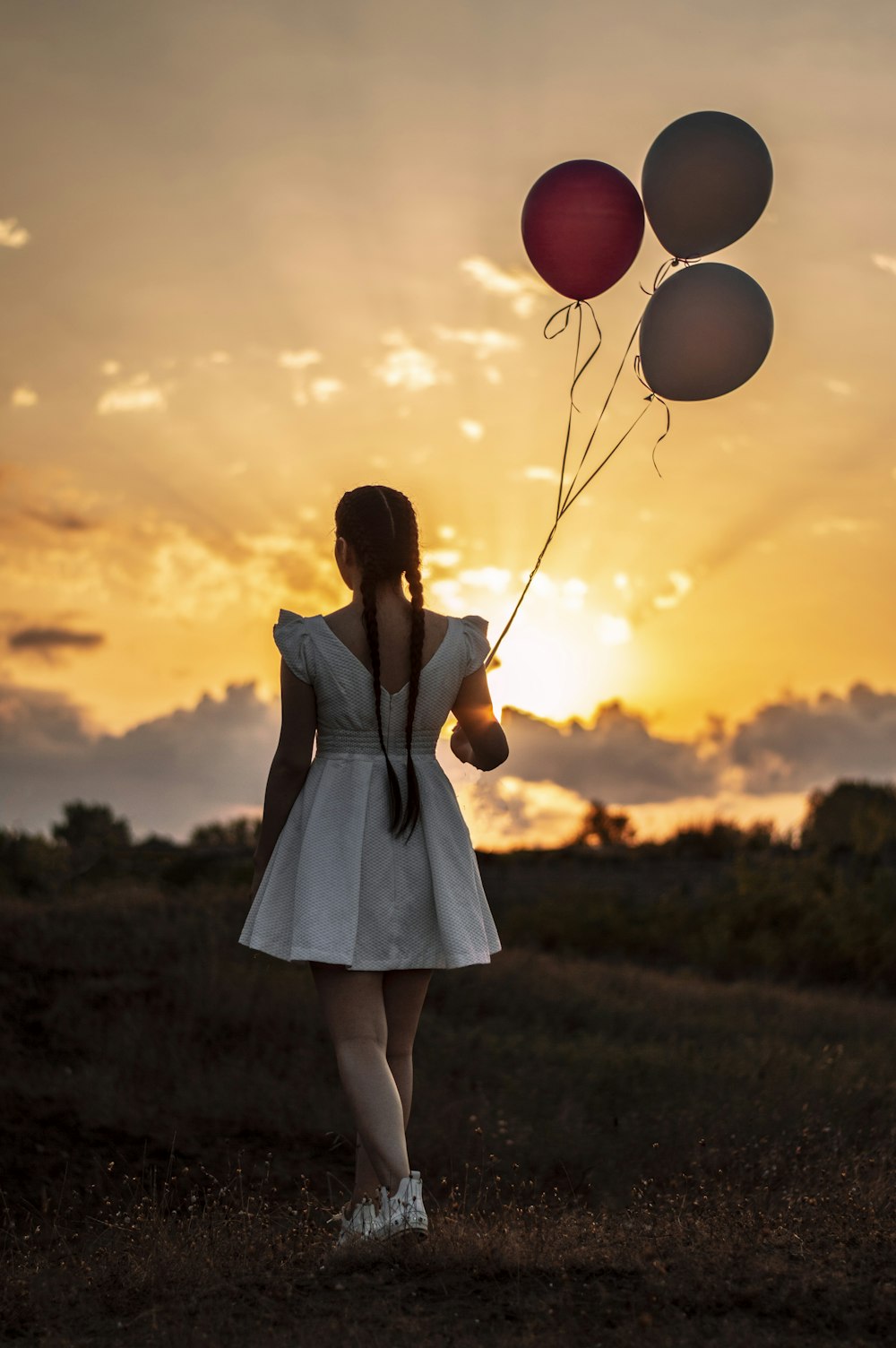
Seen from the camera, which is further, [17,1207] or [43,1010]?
[43,1010]

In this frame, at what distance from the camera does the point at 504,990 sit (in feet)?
32.4

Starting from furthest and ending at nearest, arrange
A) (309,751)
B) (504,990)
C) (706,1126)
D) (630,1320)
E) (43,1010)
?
(504,990) → (43,1010) → (706,1126) → (309,751) → (630,1320)

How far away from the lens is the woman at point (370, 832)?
13.2 feet

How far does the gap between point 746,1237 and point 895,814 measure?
17.5 metres

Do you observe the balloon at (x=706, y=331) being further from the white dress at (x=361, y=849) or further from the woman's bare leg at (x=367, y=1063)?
the woman's bare leg at (x=367, y=1063)

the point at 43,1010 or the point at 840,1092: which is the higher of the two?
the point at 43,1010

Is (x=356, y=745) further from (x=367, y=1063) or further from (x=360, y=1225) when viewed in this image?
(x=360, y=1225)

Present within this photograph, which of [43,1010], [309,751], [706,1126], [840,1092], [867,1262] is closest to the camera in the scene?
[867,1262]

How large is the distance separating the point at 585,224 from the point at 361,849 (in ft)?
10.2

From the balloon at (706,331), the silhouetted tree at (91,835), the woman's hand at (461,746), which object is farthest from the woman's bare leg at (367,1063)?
the silhouetted tree at (91,835)

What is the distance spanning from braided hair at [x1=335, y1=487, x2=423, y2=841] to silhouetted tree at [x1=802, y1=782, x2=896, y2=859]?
12833 mm

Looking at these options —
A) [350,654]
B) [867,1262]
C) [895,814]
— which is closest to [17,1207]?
[350,654]

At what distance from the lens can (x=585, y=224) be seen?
18.7ft

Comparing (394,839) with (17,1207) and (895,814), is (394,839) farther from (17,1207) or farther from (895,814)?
(895,814)
